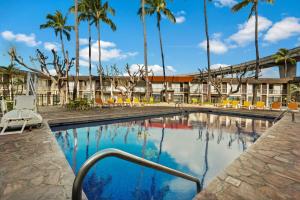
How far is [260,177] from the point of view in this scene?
3.65 meters

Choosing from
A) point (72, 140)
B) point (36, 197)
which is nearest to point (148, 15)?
point (72, 140)

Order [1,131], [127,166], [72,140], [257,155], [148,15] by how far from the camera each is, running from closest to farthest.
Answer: [257,155]
[127,166]
[1,131]
[72,140]
[148,15]

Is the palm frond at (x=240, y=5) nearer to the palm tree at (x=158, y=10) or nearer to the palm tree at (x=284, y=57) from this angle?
the palm tree at (x=158, y=10)

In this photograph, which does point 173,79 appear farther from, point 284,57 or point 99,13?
point 284,57

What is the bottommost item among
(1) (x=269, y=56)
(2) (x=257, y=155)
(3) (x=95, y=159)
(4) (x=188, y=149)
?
(4) (x=188, y=149)

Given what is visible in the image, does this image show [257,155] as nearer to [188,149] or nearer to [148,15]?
[188,149]

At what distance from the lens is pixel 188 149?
7.97 meters

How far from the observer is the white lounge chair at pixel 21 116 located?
712 centimetres

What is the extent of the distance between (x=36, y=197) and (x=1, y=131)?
5.25m

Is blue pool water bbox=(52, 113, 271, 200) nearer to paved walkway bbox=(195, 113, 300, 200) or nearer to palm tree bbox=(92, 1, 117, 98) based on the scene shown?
paved walkway bbox=(195, 113, 300, 200)

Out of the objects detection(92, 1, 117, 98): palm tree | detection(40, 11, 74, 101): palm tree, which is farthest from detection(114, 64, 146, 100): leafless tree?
detection(40, 11, 74, 101): palm tree

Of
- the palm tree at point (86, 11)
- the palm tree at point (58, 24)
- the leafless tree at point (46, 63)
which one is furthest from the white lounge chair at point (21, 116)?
the palm tree at point (58, 24)

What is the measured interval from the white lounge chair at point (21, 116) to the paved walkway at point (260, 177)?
22.1 ft

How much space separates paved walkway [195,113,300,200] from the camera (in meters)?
3.09
